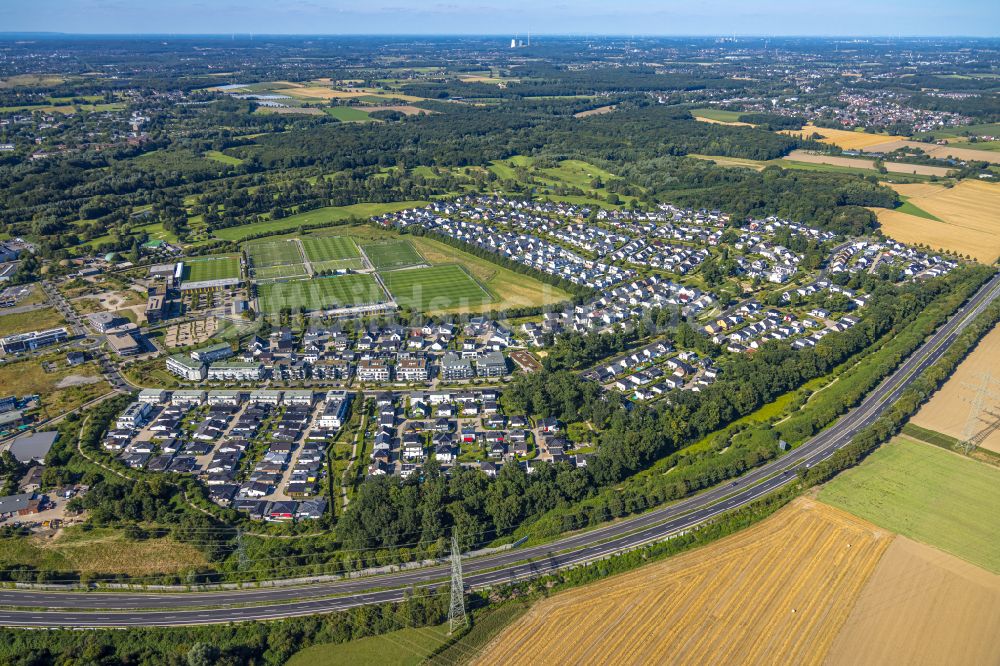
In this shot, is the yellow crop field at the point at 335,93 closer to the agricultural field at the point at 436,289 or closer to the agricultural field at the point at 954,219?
the agricultural field at the point at 436,289

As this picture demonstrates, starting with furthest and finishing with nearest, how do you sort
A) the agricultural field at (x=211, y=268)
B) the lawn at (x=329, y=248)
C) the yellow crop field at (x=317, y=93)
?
the yellow crop field at (x=317, y=93) < the lawn at (x=329, y=248) < the agricultural field at (x=211, y=268)

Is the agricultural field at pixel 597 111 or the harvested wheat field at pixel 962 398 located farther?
the agricultural field at pixel 597 111

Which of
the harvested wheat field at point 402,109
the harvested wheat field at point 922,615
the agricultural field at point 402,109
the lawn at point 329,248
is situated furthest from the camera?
the harvested wheat field at point 402,109

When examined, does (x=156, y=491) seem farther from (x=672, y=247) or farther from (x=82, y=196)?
(x=82, y=196)

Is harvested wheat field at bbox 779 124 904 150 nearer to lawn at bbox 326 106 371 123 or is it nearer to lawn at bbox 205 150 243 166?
lawn at bbox 326 106 371 123

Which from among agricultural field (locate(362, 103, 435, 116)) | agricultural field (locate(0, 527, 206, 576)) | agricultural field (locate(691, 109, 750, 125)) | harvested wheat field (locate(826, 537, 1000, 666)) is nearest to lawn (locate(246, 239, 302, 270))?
agricultural field (locate(0, 527, 206, 576))

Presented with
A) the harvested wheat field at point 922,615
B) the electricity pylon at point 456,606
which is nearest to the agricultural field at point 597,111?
the harvested wheat field at point 922,615
